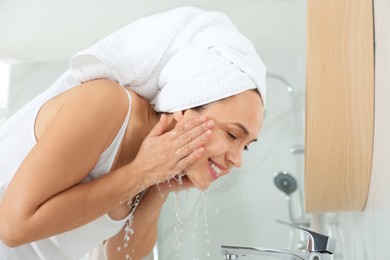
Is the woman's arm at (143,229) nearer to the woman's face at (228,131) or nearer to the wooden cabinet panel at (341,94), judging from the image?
the woman's face at (228,131)

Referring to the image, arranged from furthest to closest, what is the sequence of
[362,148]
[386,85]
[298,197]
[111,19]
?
1. [111,19]
2. [298,197]
3. [362,148]
4. [386,85]

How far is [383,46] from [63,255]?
2.32ft

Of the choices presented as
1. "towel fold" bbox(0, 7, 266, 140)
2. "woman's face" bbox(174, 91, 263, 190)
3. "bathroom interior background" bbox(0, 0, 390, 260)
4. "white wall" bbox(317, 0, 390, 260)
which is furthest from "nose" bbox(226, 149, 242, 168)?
"bathroom interior background" bbox(0, 0, 390, 260)

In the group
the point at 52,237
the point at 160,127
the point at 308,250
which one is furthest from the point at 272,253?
the point at 52,237

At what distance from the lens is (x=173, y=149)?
800 mm

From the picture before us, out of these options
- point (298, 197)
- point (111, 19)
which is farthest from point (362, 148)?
point (111, 19)

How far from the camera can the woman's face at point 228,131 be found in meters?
0.83

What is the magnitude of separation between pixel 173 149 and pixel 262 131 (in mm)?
1069

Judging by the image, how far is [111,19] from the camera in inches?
75.6

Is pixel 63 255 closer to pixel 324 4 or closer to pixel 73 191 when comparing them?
pixel 73 191

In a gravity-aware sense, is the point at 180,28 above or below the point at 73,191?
above

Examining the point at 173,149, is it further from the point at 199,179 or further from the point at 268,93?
the point at 268,93

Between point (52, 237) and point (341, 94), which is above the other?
point (341, 94)

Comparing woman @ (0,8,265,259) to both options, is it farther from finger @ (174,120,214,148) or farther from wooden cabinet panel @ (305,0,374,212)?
wooden cabinet panel @ (305,0,374,212)
